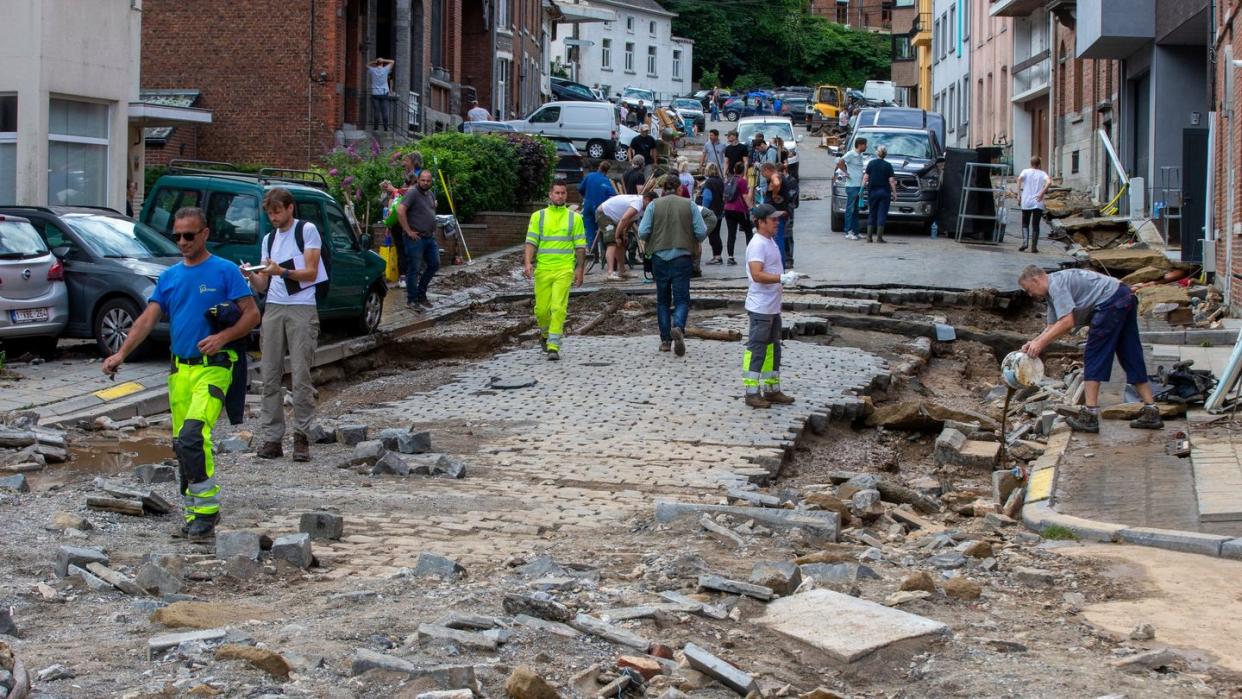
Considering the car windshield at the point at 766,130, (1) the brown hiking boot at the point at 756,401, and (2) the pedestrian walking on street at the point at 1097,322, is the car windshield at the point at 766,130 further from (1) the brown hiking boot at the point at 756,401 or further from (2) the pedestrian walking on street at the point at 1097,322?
(2) the pedestrian walking on street at the point at 1097,322

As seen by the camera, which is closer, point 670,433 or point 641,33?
point 670,433

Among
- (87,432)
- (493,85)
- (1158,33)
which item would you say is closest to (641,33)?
(493,85)

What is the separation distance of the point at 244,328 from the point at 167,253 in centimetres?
766

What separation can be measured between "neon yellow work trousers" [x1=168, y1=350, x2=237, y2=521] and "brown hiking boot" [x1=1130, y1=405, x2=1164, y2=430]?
23.2ft

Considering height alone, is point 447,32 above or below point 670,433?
above

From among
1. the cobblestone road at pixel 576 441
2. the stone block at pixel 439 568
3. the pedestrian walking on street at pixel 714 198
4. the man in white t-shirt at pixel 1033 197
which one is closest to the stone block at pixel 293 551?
the cobblestone road at pixel 576 441

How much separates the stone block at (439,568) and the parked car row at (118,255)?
801 cm

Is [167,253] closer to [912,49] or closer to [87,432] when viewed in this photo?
[87,432]

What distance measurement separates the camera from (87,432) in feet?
37.4

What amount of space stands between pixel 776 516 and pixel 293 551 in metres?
2.77

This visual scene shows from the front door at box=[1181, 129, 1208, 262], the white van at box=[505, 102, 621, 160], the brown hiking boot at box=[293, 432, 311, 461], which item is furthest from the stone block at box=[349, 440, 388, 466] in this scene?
the white van at box=[505, 102, 621, 160]

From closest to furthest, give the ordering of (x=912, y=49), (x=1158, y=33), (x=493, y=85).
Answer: (x=1158, y=33)
(x=493, y=85)
(x=912, y=49)

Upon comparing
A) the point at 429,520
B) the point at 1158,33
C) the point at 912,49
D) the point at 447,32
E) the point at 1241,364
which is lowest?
the point at 429,520

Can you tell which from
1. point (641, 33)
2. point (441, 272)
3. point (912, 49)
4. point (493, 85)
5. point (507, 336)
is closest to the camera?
point (507, 336)
